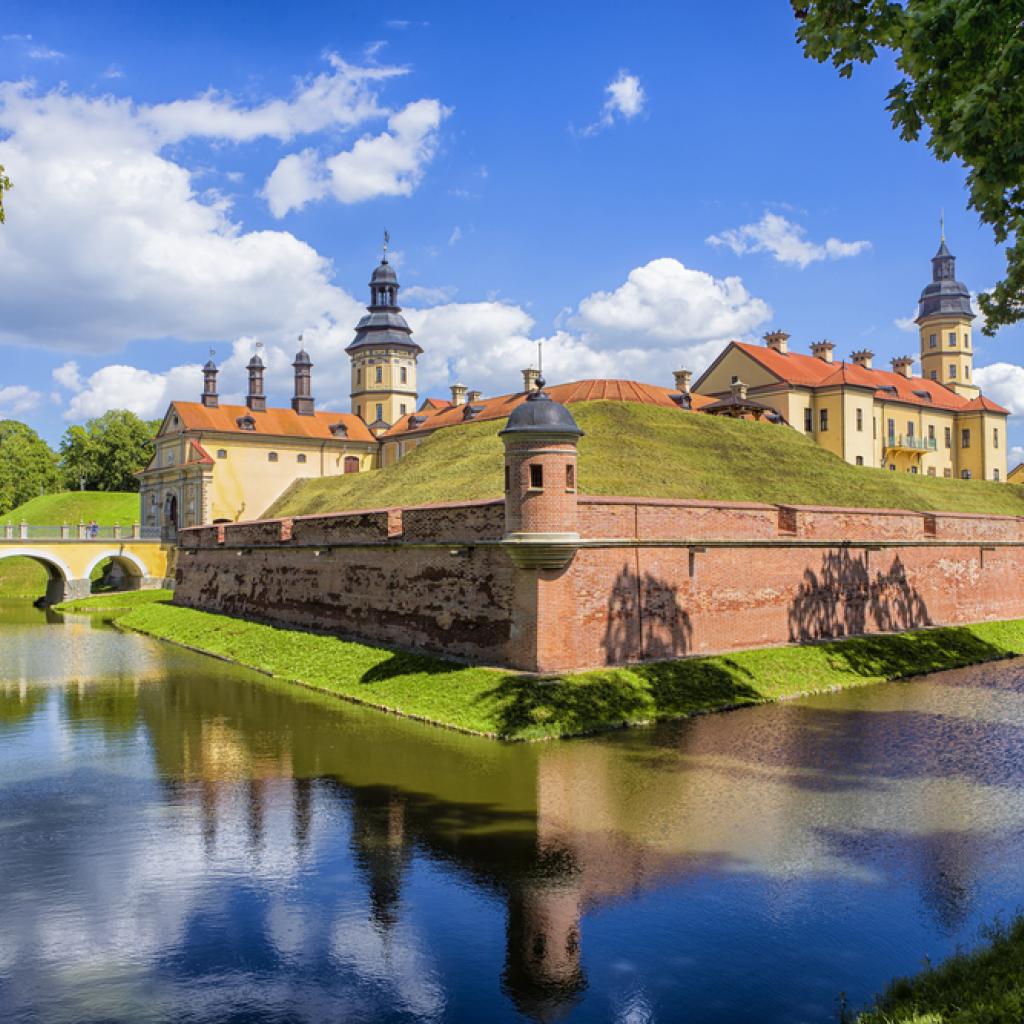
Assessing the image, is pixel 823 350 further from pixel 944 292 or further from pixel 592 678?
pixel 592 678

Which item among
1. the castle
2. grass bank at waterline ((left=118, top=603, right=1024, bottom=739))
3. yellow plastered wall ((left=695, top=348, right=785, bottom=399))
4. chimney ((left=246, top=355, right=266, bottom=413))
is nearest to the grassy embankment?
the castle

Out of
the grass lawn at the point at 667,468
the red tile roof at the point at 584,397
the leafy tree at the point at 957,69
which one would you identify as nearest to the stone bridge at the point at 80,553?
the grass lawn at the point at 667,468

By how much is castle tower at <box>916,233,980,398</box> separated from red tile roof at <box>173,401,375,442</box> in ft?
139

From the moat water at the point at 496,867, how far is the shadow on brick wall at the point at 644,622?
254 centimetres

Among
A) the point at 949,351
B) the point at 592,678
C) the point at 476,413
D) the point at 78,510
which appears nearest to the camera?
the point at 592,678

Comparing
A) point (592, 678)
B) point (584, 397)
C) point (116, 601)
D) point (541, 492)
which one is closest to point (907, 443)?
point (584, 397)

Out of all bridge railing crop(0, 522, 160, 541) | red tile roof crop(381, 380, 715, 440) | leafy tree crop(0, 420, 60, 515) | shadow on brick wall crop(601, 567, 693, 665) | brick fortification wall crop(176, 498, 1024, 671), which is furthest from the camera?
leafy tree crop(0, 420, 60, 515)

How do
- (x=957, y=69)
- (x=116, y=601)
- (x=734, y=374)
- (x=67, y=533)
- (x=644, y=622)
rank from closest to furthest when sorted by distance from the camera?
(x=957, y=69)
(x=644, y=622)
(x=116, y=601)
(x=67, y=533)
(x=734, y=374)

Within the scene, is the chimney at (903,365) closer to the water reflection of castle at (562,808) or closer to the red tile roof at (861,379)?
the red tile roof at (861,379)

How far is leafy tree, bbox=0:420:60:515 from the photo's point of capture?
83844 millimetres

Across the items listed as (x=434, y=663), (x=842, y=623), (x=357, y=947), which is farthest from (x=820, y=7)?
(x=842, y=623)

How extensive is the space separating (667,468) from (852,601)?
11.5 metres

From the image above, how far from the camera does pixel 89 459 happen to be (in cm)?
8719

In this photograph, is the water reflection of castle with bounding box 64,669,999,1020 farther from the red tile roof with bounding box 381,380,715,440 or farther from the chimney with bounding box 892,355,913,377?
the chimney with bounding box 892,355,913,377
